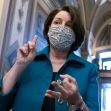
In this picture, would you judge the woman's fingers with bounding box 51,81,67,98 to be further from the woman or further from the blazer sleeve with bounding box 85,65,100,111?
the blazer sleeve with bounding box 85,65,100,111

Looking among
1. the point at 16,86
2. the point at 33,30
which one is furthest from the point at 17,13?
the point at 16,86

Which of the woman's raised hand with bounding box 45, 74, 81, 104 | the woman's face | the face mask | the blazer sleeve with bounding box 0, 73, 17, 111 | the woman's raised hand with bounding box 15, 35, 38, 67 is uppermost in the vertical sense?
the woman's face

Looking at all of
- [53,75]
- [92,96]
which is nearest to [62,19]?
[53,75]

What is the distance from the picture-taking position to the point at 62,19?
1.63m

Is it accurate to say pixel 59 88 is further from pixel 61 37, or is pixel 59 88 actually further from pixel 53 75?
pixel 61 37

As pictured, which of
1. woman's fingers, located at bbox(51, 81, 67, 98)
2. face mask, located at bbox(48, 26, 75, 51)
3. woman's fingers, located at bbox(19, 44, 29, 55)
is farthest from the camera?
face mask, located at bbox(48, 26, 75, 51)

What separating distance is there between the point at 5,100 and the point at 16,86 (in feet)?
0.33

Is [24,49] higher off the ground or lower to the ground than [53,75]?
higher

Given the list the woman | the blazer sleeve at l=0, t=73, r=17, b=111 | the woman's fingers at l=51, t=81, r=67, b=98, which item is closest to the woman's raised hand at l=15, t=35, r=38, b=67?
the woman

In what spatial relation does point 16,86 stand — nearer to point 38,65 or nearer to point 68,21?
point 38,65

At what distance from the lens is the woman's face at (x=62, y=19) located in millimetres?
1624

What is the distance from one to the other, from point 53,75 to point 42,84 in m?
0.08

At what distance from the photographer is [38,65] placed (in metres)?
1.53

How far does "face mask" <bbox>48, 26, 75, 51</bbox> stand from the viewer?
1.57 m
